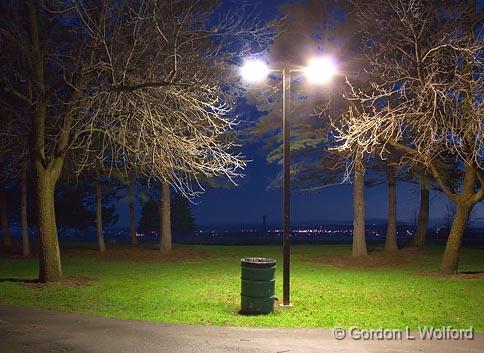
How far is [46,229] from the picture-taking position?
49.1ft

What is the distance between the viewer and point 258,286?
34.7 feet

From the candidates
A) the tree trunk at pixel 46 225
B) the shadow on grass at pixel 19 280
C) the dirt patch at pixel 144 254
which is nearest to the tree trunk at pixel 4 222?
the dirt patch at pixel 144 254

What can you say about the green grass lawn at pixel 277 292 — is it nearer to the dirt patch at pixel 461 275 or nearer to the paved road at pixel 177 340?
the dirt patch at pixel 461 275

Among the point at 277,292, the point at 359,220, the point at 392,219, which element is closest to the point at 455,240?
the point at 359,220

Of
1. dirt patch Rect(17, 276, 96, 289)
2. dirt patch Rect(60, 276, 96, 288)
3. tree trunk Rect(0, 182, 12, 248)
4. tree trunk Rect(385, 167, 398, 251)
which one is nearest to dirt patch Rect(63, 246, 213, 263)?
tree trunk Rect(0, 182, 12, 248)

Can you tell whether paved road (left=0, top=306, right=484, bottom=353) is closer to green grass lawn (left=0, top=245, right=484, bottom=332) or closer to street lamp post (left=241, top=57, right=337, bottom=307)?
green grass lawn (left=0, top=245, right=484, bottom=332)

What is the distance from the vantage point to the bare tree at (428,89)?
473 inches

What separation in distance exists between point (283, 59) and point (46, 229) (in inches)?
468

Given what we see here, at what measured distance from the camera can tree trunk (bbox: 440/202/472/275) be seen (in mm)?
17531

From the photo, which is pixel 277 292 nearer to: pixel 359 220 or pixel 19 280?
pixel 19 280

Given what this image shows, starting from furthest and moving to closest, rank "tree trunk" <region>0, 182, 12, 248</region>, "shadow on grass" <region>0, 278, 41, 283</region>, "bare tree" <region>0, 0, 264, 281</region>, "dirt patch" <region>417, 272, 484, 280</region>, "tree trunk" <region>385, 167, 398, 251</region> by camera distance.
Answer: "tree trunk" <region>0, 182, 12, 248</region> < "tree trunk" <region>385, 167, 398, 251</region> < "dirt patch" <region>417, 272, 484, 280</region> < "shadow on grass" <region>0, 278, 41, 283</region> < "bare tree" <region>0, 0, 264, 281</region>

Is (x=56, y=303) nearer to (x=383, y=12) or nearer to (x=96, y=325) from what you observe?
(x=96, y=325)

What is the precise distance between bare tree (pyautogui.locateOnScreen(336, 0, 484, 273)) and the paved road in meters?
4.55
